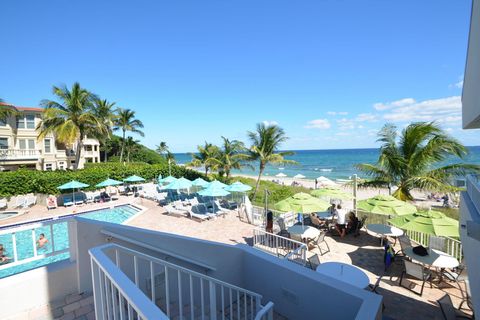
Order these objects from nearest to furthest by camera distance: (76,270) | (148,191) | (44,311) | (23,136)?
1. (44,311)
2. (76,270)
3. (148,191)
4. (23,136)

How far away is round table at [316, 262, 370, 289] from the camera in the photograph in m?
5.05

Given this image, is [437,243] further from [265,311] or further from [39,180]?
[39,180]

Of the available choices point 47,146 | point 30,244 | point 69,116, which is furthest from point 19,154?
point 30,244

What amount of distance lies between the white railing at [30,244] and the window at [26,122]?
29742mm

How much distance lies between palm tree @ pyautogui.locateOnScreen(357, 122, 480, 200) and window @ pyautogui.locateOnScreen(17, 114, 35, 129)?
37.3 meters

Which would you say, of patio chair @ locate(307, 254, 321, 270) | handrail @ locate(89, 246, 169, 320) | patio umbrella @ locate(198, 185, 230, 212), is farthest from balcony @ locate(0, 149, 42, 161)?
handrail @ locate(89, 246, 169, 320)

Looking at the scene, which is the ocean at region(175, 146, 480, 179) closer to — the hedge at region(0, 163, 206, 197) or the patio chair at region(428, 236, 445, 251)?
the hedge at region(0, 163, 206, 197)

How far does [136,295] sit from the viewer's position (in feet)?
4.10

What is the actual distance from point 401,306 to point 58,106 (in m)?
28.6

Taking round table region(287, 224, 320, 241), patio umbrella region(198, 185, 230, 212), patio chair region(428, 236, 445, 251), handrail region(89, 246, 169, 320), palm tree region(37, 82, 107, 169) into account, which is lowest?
patio chair region(428, 236, 445, 251)

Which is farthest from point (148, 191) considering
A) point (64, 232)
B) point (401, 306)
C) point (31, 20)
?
point (401, 306)

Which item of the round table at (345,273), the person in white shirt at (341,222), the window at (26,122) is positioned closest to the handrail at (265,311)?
the round table at (345,273)

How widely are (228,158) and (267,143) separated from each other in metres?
4.61

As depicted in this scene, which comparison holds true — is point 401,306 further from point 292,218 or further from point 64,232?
point 64,232
